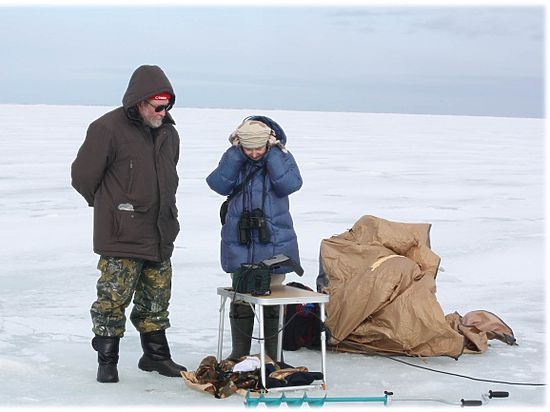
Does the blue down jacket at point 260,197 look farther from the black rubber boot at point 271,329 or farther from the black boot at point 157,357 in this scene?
the black boot at point 157,357

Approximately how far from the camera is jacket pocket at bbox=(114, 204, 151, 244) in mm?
4941

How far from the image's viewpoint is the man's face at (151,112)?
16.3 ft

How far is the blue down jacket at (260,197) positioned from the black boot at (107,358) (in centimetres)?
72

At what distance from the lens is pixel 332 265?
5.88 metres

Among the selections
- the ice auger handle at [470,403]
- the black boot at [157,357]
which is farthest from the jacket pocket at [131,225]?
the ice auger handle at [470,403]

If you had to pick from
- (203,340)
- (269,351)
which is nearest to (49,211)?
(203,340)

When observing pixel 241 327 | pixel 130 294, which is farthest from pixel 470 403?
pixel 130 294

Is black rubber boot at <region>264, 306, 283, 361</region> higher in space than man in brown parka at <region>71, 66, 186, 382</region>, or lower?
lower

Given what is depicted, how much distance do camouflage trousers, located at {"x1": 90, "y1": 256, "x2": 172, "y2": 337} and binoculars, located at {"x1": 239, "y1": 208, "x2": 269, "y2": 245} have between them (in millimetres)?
425

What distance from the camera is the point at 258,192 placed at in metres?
5.20

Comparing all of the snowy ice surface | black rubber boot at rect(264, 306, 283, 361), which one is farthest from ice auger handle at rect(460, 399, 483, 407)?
black rubber boot at rect(264, 306, 283, 361)

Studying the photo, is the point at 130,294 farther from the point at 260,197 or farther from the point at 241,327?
the point at 260,197

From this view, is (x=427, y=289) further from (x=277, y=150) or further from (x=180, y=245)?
(x=180, y=245)

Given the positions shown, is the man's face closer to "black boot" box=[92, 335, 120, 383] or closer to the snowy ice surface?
"black boot" box=[92, 335, 120, 383]
